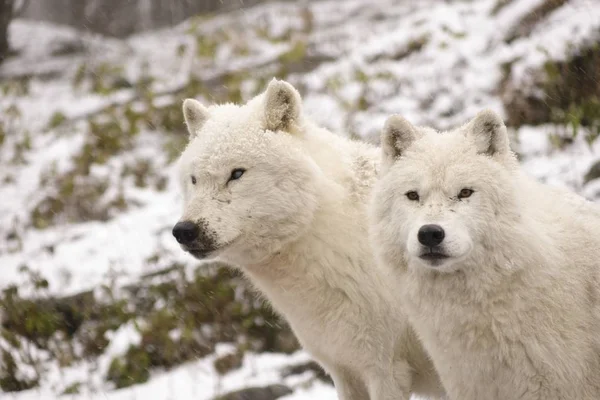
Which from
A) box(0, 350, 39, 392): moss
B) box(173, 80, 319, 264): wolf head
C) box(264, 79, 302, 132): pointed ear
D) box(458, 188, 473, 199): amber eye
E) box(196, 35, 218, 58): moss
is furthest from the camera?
box(196, 35, 218, 58): moss

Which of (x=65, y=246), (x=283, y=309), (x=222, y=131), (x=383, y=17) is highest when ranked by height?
(x=383, y=17)

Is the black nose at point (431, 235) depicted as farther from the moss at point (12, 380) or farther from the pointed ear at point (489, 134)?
the moss at point (12, 380)

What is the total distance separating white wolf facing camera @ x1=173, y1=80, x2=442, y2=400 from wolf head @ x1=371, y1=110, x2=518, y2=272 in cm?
45

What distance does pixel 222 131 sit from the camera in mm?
3818

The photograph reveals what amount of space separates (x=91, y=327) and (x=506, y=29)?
767cm

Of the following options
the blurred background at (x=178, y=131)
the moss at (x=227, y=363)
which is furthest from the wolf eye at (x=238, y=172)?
the moss at (x=227, y=363)

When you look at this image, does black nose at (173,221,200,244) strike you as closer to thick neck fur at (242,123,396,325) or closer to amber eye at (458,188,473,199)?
thick neck fur at (242,123,396,325)

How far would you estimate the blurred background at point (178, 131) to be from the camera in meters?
6.54

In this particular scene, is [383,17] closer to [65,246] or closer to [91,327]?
[65,246]

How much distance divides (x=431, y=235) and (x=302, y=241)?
3.47 feet

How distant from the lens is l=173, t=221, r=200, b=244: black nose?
11.4 feet

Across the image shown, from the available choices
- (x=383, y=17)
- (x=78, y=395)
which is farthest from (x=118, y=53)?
(x=78, y=395)

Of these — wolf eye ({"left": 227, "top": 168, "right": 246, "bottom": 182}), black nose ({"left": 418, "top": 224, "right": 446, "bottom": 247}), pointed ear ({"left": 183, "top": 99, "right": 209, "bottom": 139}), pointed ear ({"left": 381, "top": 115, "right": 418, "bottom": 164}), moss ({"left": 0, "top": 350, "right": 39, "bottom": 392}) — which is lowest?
moss ({"left": 0, "top": 350, "right": 39, "bottom": 392})

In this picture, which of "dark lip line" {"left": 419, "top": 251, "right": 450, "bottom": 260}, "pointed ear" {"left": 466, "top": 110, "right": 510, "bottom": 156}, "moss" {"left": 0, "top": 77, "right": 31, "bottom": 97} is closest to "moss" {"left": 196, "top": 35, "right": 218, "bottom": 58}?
"moss" {"left": 0, "top": 77, "right": 31, "bottom": 97}
